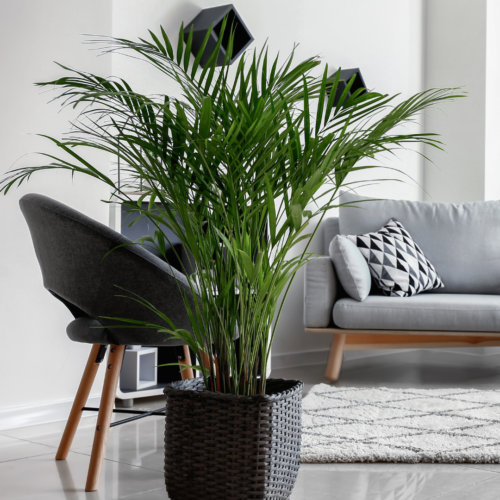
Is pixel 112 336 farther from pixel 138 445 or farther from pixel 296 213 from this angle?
pixel 296 213

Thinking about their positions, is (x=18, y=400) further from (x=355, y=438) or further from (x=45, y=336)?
(x=355, y=438)

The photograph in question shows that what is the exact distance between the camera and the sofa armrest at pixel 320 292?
3.18 m

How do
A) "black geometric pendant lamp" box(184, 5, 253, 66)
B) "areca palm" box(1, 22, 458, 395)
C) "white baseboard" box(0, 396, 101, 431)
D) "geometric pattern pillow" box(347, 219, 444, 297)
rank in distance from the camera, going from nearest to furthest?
"areca palm" box(1, 22, 458, 395) < "white baseboard" box(0, 396, 101, 431) < "black geometric pendant lamp" box(184, 5, 253, 66) < "geometric pattern pillow" box(347, 219, 444, 297)

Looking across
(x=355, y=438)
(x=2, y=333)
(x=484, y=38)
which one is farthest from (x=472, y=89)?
(x=2, y=333)

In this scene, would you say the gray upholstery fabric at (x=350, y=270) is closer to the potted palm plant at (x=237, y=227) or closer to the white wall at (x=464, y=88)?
the white wall at (x=464, y=88)

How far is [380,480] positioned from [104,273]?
0.93 meters

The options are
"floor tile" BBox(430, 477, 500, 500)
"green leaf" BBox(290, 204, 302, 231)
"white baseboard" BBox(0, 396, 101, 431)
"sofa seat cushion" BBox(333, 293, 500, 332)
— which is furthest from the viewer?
"sofa seat cushion" BBox(333, 293, 500, 332)

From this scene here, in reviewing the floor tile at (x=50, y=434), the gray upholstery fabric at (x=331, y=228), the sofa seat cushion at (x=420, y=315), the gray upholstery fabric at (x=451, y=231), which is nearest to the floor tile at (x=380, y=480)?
the floor tile at (x=50, y=434)

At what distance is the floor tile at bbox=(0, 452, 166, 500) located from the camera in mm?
1667

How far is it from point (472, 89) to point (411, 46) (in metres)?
0.51

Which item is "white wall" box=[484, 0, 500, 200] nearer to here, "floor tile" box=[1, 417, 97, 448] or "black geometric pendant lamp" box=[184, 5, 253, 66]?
"black geometric pendant lamp" box=[184, 5, 253, 66]

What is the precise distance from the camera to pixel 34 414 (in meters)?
2.36

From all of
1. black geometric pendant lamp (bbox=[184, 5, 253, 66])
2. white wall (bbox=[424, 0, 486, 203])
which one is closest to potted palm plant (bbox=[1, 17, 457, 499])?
black geometric pendant lamp (bbox=[184, 5, 253, 66])

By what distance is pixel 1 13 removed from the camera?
Result: 228 centimetres
